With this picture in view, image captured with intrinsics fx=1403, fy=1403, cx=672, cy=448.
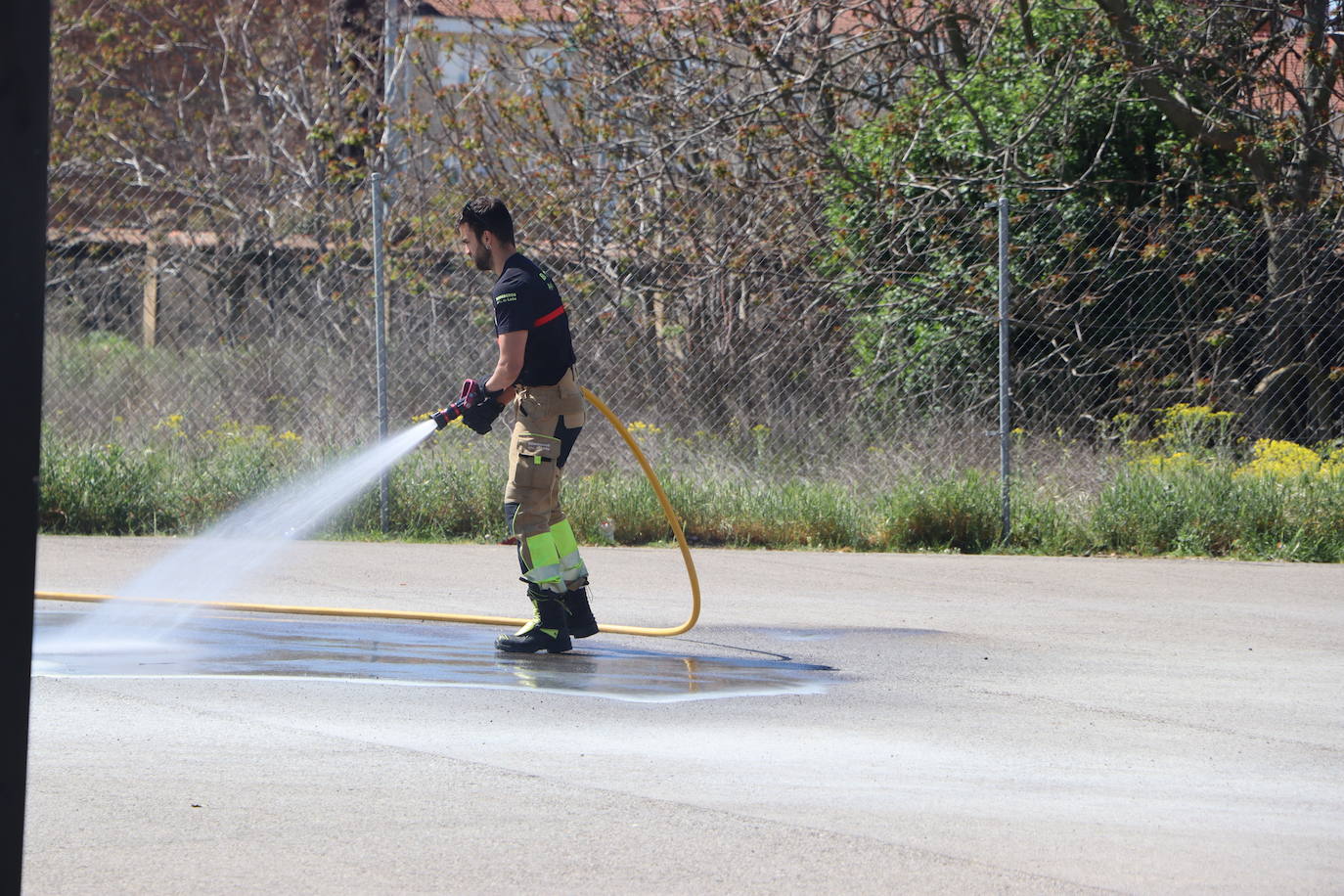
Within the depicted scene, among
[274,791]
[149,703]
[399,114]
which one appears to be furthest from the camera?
[399,114]

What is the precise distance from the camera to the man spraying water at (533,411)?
6180 millimetres

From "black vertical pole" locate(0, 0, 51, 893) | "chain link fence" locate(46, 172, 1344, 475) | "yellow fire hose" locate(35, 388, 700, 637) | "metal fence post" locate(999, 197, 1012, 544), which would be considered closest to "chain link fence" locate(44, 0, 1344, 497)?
"chain link fence" locate(46, 172, 1344, 475)

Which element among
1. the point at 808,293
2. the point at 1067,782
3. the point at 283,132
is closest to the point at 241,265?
the point at 808,293

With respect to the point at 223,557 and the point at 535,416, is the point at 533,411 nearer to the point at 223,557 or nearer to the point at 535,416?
the point at 535,416

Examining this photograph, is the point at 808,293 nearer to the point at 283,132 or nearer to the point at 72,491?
the point at 72,491

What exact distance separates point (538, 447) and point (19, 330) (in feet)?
13.2

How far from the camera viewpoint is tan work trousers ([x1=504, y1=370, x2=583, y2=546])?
632 cm

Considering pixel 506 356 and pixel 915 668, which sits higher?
pixel 506 356

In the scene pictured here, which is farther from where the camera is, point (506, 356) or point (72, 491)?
point (72, 491)

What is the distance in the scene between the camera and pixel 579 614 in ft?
21.4

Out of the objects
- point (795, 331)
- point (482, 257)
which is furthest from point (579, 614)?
point (795, 331)

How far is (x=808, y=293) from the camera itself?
1113cm

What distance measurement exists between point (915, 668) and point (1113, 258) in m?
5.89

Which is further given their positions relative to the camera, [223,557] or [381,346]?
[381,346]
